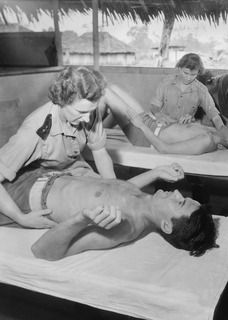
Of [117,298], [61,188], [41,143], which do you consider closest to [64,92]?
[41,143]

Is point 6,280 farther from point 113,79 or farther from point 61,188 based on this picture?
point 113,79

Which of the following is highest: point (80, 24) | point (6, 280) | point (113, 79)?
point (80, 24)

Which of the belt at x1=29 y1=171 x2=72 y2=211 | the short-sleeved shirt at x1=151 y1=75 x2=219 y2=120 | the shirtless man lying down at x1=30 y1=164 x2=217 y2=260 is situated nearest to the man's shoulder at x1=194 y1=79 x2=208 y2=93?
the short-sleeved shirt at x1=151 y1=75 x2=219 y2=120

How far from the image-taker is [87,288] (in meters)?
1.19

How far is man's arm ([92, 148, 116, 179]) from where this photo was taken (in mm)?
1707

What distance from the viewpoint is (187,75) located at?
216 cm

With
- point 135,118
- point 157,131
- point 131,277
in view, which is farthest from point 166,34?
point 131,277

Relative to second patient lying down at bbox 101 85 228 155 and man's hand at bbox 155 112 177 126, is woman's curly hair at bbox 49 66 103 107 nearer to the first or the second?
second patient lying down at bbox 101 85 228 155

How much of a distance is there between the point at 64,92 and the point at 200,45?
0.76 meters

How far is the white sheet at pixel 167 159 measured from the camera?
6.87 feet

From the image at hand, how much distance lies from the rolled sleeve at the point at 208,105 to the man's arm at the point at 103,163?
2.92 feet

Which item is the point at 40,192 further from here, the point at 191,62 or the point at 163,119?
the point at 163,119

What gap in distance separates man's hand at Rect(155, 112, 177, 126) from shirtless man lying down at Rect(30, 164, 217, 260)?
1006 millimetres

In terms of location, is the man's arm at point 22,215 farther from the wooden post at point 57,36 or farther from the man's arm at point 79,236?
the wooden post at point 57,36
